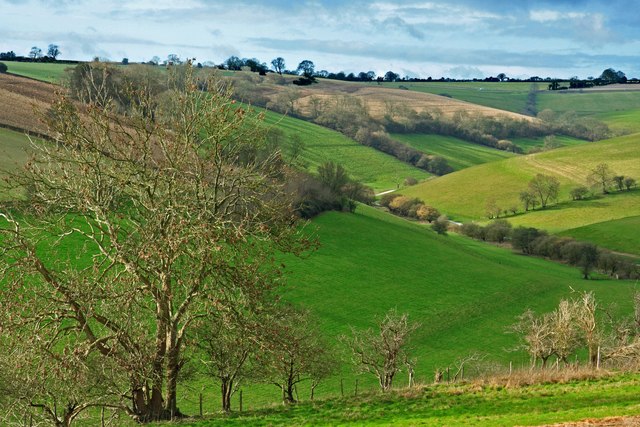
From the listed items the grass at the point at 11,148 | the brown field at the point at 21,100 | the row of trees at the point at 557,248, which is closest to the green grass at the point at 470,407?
the grass at the point at 11,148

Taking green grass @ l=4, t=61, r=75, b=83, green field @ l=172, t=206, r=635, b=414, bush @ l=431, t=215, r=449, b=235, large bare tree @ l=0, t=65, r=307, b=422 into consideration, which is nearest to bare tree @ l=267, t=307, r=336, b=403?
green field @ l=172, t=206, r=635, b=414

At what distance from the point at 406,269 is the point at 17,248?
56.9m

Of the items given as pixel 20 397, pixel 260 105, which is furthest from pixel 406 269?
pixel 260 105

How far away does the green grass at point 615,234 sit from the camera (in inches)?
3836

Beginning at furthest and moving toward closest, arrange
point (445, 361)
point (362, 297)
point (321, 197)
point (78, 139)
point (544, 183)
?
point (544, 183) → point (321, 197) → point (362, 297) → point (445, 361) → point (78, 139)

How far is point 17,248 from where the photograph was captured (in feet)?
75.7

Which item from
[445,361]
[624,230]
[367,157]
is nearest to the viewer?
[445,361]

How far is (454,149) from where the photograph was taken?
18050 cm

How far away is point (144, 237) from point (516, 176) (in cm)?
12877

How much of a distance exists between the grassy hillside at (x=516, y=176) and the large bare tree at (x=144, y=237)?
101m

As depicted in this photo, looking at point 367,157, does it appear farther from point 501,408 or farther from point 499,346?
point 501,408

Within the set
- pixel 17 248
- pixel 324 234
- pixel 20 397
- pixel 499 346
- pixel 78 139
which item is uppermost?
pixel 78 139

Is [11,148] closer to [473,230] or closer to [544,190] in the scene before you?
[473,230]

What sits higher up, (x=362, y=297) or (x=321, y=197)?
(x=321, y=197)
